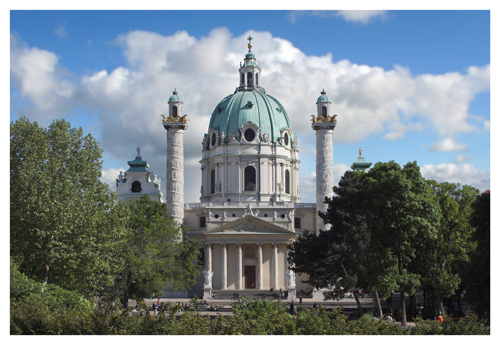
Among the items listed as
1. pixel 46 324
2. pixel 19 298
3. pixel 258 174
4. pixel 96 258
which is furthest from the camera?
pixel 258 174

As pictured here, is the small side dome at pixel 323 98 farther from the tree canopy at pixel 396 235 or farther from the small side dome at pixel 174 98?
the tree canopy at pixel 396 235

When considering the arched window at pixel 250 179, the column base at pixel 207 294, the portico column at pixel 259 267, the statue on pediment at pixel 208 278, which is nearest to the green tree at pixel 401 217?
the column base at pixel 207 294

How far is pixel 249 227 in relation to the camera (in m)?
85.8

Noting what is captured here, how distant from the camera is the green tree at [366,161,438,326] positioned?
4627cm

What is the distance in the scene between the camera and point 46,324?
2792cm

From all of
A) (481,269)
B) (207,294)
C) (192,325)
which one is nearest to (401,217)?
(481,269)

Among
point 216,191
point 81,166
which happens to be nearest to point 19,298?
point 81,166

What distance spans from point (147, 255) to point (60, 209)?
16700mm

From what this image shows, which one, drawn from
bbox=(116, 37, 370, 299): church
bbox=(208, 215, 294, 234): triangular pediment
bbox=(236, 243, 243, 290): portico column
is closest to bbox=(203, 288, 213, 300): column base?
bbox=(116, 37, 370, 299): church

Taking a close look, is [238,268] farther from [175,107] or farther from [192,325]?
[192,325]

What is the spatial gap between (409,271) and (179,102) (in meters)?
45.3

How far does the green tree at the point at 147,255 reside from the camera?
171 feet

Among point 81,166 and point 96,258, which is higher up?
point 81,166

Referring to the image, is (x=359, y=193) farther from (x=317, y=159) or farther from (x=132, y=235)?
(x=317, y=159)
